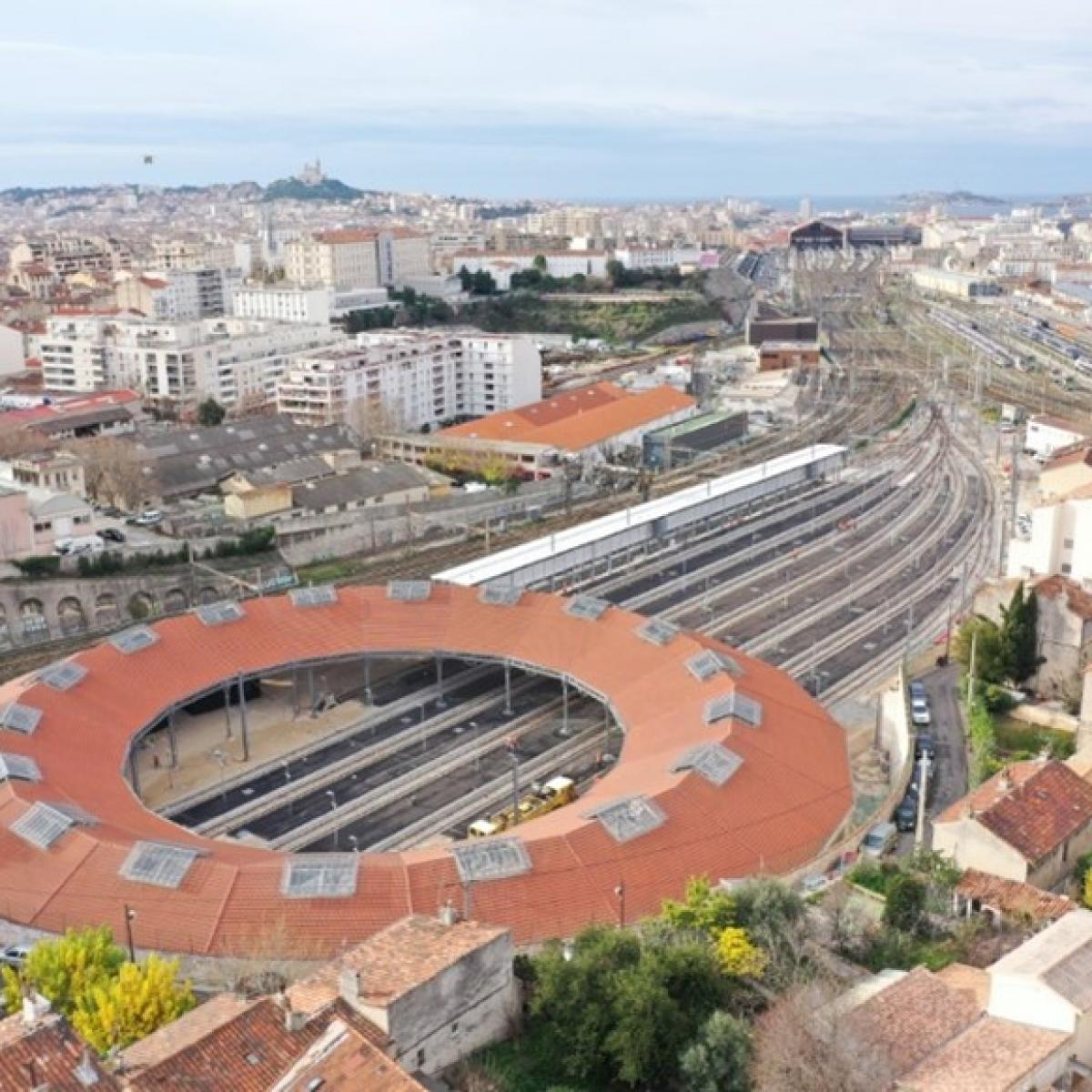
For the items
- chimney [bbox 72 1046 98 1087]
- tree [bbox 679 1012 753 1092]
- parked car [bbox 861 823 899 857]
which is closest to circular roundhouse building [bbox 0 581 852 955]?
parked car [bbox 861 823 899 857]

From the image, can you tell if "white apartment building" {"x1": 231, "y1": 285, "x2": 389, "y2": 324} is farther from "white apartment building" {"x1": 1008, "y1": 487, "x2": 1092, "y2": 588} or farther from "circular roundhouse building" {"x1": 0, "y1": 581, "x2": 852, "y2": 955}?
"white apartment building" {"x1": 1008, "y1": 487, "x2": 1092, "y2": 588}

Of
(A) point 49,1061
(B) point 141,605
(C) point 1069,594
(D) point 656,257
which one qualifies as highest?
(D) point 656,257

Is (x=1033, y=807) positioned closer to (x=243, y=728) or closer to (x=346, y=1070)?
(x=346, y=1070)

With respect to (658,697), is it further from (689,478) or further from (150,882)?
(689,478)

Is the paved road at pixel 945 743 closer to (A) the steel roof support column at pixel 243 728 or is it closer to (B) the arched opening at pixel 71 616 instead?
(A) the steel roof support column at pixel 243 728

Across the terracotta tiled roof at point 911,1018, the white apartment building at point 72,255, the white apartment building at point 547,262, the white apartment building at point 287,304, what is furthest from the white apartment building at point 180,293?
the terracotta tiled roof at point 911,1018

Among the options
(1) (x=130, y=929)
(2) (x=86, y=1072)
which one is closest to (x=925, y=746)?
(1) (x=130, y=929)
